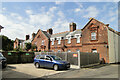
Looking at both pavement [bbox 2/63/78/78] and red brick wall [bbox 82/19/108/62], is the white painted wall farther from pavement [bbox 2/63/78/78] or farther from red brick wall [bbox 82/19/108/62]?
pavement [bbox 2/63/78/78]

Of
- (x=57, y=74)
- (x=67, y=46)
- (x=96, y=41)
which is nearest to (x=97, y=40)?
(x=96, y=41)

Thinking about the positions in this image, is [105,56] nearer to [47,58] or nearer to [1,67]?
[47,58]

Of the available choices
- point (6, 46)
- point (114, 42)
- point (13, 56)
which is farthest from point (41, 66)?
point (6, 46)

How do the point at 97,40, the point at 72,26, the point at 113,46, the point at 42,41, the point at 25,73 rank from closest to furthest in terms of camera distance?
the point at 25,73 → the point at 97,40 → the point at 113,46 → the point at 72,26 → the point at 42,41

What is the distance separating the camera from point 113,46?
23000 mm

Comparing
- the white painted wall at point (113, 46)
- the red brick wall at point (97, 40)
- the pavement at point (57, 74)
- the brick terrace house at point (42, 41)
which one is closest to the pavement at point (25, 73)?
the pavement at point (57, 74)

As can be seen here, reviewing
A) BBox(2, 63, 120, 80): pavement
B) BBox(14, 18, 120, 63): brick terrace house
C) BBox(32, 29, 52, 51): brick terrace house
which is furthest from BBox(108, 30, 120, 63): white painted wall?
BBox(32, 29, 52, 51): brick terrace house

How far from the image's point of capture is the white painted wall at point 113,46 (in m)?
21.7

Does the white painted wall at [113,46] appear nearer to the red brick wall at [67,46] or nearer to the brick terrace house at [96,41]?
the brick terrace house at [96,41]

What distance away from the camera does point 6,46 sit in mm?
46656

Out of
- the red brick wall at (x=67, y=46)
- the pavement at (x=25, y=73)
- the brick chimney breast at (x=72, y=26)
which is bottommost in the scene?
the pavement at (x=25, y=73)

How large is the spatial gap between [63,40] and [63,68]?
1832 centimetres

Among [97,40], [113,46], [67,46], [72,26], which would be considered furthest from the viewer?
[72,26]

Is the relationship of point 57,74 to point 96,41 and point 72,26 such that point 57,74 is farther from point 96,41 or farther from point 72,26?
point 72,26
